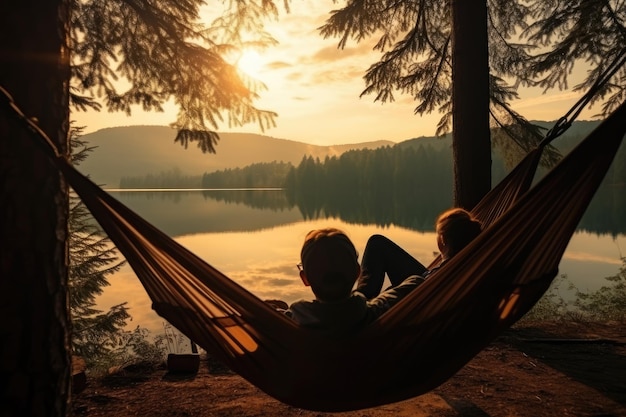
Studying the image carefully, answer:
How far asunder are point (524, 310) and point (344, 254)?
75 cm

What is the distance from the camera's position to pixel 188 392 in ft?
9.25

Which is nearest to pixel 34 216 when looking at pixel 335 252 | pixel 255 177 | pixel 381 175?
pixel 335 252

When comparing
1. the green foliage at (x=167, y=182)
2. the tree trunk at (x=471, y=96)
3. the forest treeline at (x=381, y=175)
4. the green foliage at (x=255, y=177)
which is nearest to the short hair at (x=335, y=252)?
the tree trunk at (x=471, y=96)

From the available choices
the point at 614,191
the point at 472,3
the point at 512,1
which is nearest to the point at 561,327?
the point at 472,3

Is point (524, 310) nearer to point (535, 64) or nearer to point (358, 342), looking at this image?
point (358, 342)

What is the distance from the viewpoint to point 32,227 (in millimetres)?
1367

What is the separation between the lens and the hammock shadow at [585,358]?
2.81 metres

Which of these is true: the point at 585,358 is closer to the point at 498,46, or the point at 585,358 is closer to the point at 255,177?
the point at 498,46

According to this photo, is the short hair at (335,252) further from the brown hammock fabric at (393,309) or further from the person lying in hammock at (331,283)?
Result: the brown hammock fabric at (393,309)

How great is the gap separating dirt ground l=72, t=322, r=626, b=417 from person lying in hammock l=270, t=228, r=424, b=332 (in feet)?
3.87

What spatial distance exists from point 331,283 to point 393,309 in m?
0.24

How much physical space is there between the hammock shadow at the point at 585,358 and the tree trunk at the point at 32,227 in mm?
2849

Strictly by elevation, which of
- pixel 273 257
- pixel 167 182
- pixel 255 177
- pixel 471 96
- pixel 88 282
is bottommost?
pixel 273 257

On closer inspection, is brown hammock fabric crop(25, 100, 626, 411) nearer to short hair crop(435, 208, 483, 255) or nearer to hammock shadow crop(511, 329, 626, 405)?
short hair crop(435, 208, 483, 255)
